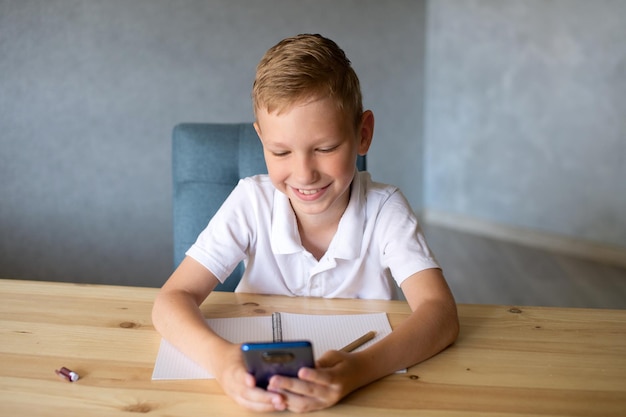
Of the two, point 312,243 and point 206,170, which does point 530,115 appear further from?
point 312,243

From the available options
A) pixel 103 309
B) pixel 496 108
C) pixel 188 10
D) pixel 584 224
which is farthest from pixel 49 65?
pixel 584 224

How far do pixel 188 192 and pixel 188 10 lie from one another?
4.87 ft

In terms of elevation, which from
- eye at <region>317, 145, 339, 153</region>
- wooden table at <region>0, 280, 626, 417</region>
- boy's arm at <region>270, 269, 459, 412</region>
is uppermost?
eye at <region>317, 145, 339, 153</region>

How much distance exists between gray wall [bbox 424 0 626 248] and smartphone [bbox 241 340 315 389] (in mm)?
2948

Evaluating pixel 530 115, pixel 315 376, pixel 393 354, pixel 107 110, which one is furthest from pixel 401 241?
pixel 530 115

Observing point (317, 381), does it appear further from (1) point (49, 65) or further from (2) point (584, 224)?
(2) point (584, 224)

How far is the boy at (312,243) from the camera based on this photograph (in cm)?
88

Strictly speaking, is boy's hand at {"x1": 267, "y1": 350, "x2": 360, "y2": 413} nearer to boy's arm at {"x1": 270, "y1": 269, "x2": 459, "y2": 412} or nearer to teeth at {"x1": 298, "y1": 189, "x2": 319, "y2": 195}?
boy's arm at {"x1": 270, "y1": 269, "x2": 459, "y2": 412}

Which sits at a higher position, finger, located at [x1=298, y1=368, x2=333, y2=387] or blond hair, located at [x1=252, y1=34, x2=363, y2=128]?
blond hair, located at [x1=252, y1=34, x2=363, y2=128]

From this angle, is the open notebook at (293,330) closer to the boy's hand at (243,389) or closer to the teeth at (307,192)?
the boy's hand at (243,389)

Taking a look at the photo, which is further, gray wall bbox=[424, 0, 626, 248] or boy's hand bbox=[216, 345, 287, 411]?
gray wall bbox=[424, 0, 626, 248]

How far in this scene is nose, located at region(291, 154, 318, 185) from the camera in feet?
3.58

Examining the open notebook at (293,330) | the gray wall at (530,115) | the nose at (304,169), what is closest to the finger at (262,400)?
the open notebook at (293,330)

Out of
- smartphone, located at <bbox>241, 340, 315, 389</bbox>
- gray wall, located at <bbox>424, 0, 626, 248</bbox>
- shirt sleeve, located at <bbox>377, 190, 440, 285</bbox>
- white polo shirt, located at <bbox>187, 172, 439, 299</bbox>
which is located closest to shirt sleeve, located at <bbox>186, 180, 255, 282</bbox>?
white polo shirt, located at <bbox>187, 172, 439, 299</bbox>
